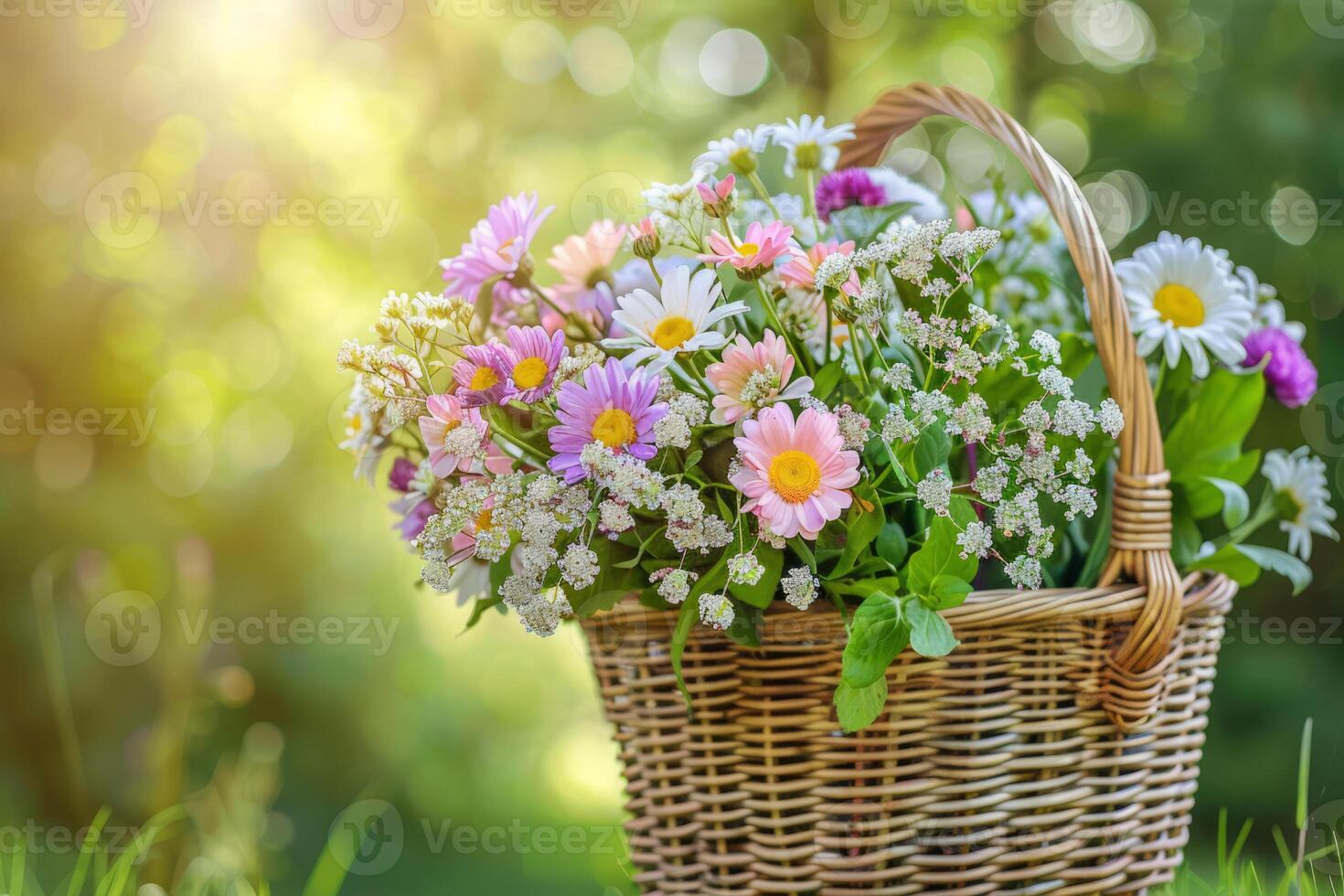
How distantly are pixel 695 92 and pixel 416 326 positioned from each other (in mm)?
2020

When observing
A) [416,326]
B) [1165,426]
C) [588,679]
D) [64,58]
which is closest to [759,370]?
[416,326]

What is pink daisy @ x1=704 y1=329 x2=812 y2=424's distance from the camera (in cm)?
60

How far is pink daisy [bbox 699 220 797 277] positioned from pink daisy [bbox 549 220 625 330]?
0.51 ft

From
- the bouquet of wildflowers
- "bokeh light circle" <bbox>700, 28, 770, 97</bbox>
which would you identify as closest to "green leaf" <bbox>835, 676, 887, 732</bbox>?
the bouquet of wildflowers

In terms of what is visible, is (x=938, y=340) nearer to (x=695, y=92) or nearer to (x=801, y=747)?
(x=801, y=747)

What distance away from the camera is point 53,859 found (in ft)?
5.47

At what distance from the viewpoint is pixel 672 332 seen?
629 mm

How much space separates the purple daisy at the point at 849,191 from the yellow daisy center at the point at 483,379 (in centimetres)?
36

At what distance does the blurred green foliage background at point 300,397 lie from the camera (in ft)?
6.03

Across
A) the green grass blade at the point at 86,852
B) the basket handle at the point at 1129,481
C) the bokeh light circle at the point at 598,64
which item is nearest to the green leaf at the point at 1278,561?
the basket handle at the point at 1129,481

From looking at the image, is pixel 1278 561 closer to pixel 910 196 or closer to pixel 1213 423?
pixel 1213 423

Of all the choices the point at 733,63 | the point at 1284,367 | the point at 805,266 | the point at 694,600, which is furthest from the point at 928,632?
the point at 733,63

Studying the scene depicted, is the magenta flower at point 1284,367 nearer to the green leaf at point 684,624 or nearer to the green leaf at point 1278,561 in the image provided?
the green leaf at point 1278,561

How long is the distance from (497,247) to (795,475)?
11.7 inches
